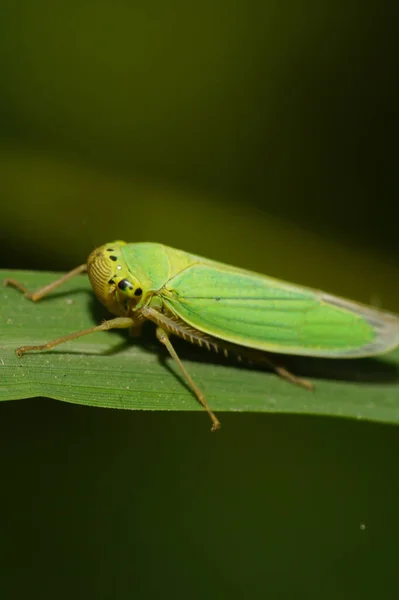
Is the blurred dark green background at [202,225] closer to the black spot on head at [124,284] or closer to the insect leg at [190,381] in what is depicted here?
the insect leg at [190,381]

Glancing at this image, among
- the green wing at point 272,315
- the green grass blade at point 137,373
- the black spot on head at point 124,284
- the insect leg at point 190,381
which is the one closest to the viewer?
the green grass blade at point 137,373

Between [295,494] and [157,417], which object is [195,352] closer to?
[157,417]

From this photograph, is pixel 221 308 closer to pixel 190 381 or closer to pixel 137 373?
pixel 190 381

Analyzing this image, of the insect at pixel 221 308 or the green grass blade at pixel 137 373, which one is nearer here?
the green grass blade at pixel 137 373

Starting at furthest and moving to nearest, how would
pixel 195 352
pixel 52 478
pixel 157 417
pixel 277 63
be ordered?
pixel 277 63 → pixel 157 417 → pixel 195 352 → pixel 52 478

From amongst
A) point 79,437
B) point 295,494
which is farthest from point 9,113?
point 295,494

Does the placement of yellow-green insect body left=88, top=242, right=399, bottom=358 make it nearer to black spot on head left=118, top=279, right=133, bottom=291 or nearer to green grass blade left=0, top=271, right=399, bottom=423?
black spot on head left=118, top=279, right=133, bottom=291

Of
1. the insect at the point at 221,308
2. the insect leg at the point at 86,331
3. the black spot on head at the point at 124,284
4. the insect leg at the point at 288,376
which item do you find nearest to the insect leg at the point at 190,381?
the insect at the point at 221,308
